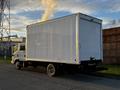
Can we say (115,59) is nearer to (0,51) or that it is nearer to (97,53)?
(97,53)

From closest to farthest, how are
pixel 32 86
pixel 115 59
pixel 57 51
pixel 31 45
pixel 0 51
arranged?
pixel 32 86
pixel 57 51
pixel 31 45
pixel 115 59
pixel 0 51

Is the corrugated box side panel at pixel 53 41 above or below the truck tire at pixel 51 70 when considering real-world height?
above

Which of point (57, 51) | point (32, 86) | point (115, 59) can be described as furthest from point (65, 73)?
point (115, 59)

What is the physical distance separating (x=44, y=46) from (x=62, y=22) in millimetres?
2350

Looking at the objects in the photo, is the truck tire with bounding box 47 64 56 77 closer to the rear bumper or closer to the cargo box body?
the cargo box body

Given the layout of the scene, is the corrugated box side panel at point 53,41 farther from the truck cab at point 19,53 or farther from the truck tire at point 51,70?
the truck cab at point 19,53

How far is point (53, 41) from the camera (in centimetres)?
1473

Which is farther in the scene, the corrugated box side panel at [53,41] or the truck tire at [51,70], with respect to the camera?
the truck tire at [51,70]

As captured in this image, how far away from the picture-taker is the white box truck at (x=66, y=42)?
13.2 meters

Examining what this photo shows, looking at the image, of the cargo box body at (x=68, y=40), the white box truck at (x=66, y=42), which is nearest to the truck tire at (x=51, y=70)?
the white box truck at (x=66, y=42)

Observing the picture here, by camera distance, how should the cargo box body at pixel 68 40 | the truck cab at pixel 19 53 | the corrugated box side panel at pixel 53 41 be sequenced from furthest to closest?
the truck cab at pixel 19 53, the corrugated box side panel at pixel 53 41, the cargo box body at pixel 68 40

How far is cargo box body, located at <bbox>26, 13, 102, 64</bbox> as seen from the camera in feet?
43.2

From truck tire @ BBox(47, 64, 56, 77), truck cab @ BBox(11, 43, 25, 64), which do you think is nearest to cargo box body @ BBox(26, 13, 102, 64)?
truck tire @ BBox(47, 64, 56, 77)

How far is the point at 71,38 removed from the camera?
13.4 metres
